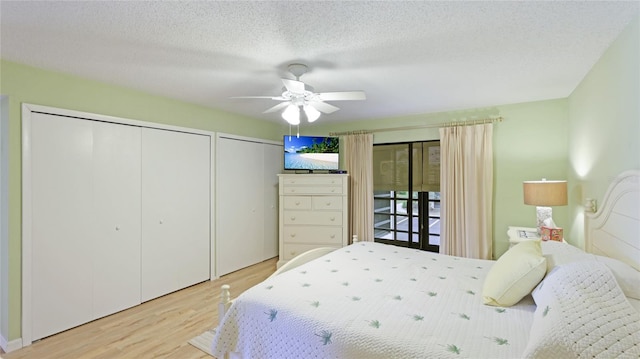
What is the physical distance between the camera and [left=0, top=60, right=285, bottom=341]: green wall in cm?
230

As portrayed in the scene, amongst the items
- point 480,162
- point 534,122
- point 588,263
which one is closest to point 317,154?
point 480,162

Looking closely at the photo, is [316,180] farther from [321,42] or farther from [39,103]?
[39,103]

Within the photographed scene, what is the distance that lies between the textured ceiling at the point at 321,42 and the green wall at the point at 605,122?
0.13 meters

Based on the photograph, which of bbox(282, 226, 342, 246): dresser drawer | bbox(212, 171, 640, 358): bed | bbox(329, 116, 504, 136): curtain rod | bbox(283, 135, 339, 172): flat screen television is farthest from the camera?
bbox(283, 135, 339, 172): flat screen television

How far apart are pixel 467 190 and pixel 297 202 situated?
2294 mm

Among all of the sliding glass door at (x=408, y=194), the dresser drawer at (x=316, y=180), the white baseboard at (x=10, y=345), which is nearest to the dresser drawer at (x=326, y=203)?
the dresser drawer at (x=316, y=180)

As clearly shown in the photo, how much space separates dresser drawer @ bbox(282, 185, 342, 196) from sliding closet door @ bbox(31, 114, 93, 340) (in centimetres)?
228

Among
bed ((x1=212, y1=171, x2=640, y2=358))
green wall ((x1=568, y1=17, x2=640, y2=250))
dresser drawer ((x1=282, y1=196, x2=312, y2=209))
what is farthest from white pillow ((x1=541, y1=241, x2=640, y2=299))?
dresser drawer ((x1=282, y1=196, x2=312, y2=209))

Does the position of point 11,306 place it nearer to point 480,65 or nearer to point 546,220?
point 480,65

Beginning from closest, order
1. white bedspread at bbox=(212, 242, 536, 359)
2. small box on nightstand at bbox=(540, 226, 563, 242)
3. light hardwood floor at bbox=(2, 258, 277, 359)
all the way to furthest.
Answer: white bedspread at bbox=(212, 242, 536, 359)
light hardwood floor at bbox=(2, 258, 277, 359)
small box on nightstand at bbox=(540, 226, 563, 242)

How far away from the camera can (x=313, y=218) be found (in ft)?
13.9

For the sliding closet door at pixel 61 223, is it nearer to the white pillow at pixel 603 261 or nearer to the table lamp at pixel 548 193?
the white pillow at pixel 603 261

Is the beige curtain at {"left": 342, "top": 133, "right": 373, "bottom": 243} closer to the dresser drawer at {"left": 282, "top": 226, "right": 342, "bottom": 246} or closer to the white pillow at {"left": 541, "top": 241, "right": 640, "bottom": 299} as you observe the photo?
the dresser drawer at {"left": 282, "top": 226, "right": 342, "bottom": 246}

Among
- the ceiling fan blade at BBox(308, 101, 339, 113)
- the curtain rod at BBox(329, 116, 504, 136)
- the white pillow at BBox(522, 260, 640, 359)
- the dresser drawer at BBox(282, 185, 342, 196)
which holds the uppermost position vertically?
the curtain rod at BBox(329, 116, 504, 136)
